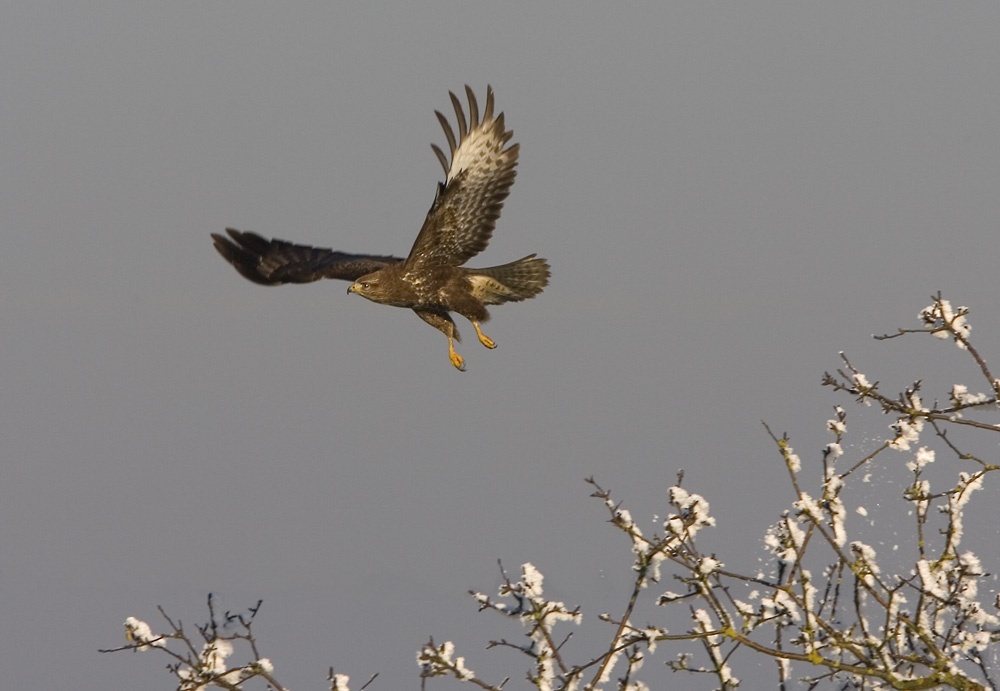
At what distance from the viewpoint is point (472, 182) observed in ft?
28.8

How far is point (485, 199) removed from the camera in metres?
8.84

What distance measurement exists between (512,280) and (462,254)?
1.99 feet

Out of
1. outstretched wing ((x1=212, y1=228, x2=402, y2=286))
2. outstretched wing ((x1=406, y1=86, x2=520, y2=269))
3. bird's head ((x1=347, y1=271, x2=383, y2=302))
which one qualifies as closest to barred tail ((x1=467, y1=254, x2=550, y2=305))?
outstretched wing ((x1=406, y1=86, x2=520, y2=269))

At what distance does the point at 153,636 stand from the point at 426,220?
4.12 metres

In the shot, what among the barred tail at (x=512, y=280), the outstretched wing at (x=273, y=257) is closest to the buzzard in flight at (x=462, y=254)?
the barred tail at (x=512, y=280)

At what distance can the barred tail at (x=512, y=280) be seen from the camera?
9461mm

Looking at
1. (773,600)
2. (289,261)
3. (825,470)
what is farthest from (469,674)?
(289,261)

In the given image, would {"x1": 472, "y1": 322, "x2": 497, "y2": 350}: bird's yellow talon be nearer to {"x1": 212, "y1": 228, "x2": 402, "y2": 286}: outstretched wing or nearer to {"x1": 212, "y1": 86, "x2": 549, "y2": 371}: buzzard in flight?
{"x1": 212, "y1": 86, "x2": 549, "y2": 371}: buzzard in flight

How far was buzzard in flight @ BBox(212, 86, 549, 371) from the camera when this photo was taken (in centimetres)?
871

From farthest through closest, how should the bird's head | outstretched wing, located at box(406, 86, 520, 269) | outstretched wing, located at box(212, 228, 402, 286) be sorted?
outstretched wing, located at box(212, 228, 402, 286) → the bird's head → outstretched wing, located at box(406, 86, 520, 269)

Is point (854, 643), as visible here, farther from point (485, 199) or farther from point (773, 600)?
point (485, 199)

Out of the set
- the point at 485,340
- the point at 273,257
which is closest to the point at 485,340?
the point at 485,340

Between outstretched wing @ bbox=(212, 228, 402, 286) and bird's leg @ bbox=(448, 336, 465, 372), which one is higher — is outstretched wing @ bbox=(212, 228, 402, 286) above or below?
above

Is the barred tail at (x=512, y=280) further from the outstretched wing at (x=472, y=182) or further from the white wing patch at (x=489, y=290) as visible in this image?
the outstretched wing at (x=472, y=182)
